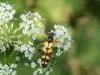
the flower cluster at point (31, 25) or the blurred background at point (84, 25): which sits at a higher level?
the blurred background at point (84, 25)

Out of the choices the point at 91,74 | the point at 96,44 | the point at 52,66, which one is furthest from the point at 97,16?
the point at 52,66

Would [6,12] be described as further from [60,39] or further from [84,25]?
[84,25]

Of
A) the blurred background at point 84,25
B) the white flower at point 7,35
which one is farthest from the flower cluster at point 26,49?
the blurred background at point 84,25

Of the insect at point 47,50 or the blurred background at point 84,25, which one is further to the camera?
the blurred background at point 84,25

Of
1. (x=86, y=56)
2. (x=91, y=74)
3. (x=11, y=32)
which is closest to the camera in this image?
(x=11, y=32)

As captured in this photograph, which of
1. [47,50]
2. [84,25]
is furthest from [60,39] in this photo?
[84,25]

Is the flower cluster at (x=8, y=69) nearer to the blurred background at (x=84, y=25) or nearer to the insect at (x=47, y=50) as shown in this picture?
the insect at (x=47, y=50)

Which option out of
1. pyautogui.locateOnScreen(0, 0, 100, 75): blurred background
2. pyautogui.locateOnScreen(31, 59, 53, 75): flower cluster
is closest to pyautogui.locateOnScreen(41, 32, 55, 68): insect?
pyautogui.locateOnScreen(31, 59, 53, 75): flower cluster

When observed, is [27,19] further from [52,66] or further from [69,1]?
[69,1]
